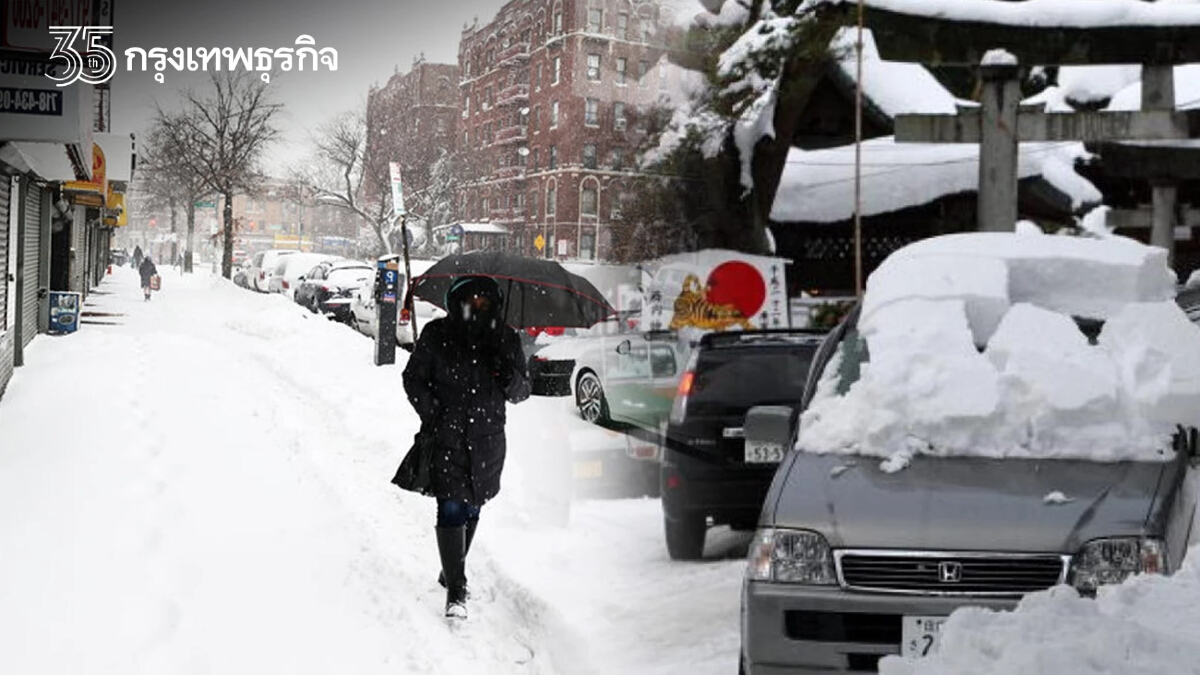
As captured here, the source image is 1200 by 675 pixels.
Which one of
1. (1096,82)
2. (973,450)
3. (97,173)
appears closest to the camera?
(973,450)

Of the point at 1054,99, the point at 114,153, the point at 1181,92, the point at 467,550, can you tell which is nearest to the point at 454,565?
the point at 467,550

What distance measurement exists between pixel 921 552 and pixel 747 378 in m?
3.83

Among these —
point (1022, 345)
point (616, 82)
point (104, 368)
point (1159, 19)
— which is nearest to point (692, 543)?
point (1022, 345)

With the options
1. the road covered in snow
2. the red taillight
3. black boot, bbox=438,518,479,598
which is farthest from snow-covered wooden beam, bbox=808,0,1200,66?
black boot, bbox=438,518,479,598

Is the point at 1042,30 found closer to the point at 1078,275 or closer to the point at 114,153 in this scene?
the point at 1078,275

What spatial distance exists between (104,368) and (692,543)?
893 centimetres

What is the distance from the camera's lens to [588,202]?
2734 cm

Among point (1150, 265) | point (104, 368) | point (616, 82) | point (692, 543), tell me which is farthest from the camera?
point (616, 82)

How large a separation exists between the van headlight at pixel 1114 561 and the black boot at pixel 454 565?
286 centimetres

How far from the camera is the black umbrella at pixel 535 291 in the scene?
9203 mm

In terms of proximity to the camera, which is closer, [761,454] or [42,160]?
[761,454]

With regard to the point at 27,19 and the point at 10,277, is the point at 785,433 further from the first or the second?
the point at 10,277

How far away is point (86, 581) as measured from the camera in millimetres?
5387

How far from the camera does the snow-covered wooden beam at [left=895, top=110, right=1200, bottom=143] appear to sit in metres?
14.7
